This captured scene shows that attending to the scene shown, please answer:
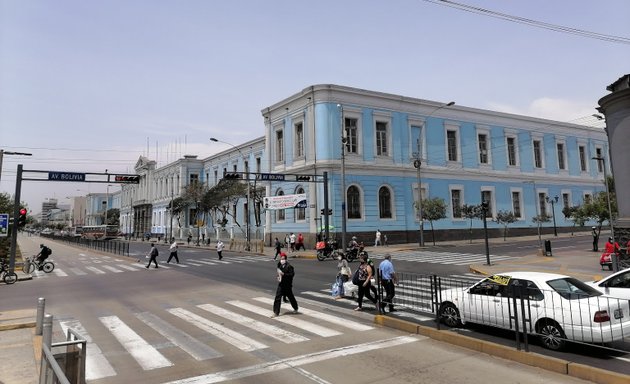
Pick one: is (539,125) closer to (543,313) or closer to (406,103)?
(406,103)

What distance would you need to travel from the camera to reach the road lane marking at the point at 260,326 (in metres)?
8.93

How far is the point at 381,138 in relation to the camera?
43.0 meters

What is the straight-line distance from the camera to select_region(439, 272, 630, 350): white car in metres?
7.16

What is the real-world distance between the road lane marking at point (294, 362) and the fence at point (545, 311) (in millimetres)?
1360

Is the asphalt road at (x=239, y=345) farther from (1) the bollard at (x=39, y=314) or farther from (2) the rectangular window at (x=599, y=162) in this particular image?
(2) the rectangular window at (x=599, y=162)

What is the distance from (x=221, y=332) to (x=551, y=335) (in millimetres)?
6902

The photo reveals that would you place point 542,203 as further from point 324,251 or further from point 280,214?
point 324,251

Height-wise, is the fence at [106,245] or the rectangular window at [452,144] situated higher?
the rectangular window at [452,144]

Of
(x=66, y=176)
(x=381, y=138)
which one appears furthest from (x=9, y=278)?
(x=381, y=138)

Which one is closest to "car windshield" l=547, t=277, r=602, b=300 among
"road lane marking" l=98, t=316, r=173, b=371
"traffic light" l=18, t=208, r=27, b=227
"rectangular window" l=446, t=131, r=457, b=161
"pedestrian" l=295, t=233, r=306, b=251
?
"road lane marking" l=98, t=316, r=173, b=371

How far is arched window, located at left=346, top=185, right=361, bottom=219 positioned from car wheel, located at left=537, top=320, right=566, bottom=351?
31.8 metres

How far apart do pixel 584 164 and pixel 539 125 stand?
11.3m

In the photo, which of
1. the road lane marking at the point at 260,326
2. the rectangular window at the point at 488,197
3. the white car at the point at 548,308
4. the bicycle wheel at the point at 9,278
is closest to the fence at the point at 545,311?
the white car at the point at 548,308

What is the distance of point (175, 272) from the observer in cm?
2320
